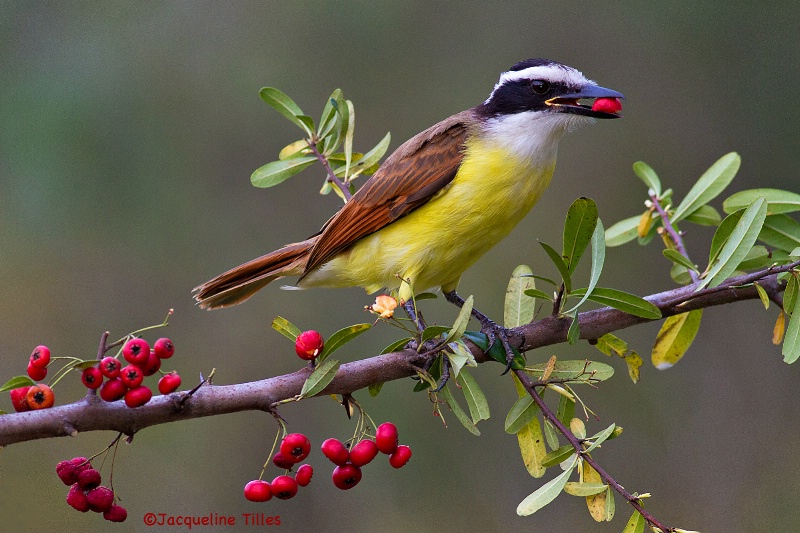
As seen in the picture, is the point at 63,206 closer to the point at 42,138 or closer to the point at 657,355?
the point at 42,138

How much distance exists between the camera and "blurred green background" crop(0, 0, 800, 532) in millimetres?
6473

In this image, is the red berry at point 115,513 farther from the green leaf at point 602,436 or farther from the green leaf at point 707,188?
the green leaf at point 707,188

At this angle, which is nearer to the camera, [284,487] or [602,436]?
[602,436]

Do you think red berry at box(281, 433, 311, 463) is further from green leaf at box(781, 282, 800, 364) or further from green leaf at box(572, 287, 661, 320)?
green leaf at box(781, 282, 800, 364)

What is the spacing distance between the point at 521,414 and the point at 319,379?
2.02ft

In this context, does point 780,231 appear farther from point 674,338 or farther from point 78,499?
point 78,499

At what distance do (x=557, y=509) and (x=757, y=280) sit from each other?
4213 mm

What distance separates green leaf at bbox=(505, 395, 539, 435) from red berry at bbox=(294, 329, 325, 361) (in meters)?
0.57

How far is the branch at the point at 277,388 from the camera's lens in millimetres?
2119

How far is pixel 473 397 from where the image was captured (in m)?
2.64

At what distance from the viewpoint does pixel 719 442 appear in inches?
262

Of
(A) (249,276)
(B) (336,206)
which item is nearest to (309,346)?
(A) (249,276)

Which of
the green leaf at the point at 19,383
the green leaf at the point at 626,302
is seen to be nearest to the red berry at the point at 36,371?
the green leaf at the point at 19,383

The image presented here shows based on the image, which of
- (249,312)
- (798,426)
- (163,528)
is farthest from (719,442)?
(163,528)
